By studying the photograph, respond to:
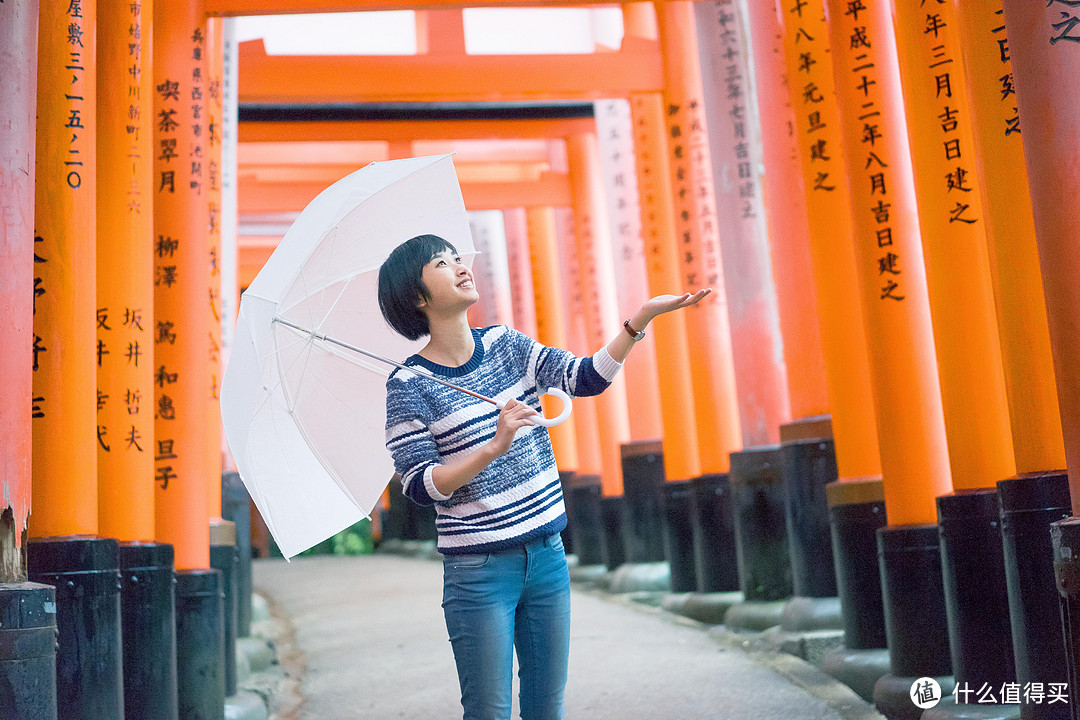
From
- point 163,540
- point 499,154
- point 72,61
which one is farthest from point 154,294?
point 499,154

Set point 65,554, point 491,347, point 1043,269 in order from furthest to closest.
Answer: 1. point 65,554
2. point 1043,269
3. point 491,347

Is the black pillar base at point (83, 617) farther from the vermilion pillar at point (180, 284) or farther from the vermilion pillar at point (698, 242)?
the vermilion pillar at point (698, 242)

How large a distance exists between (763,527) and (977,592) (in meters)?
2.58

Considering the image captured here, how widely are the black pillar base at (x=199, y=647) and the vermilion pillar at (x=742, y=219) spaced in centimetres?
331

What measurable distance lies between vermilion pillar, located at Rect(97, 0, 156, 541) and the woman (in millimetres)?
1887

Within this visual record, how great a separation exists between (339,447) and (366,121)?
266 inches

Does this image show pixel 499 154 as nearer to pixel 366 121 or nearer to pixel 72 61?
pixel 366 121

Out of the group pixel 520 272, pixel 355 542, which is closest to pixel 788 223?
pixel 520 272

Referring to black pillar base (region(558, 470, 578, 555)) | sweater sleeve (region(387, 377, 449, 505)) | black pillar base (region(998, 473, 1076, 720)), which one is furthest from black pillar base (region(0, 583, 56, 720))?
black pillar base (region(558, 470, 578, 555))

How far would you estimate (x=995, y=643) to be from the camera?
367 cm

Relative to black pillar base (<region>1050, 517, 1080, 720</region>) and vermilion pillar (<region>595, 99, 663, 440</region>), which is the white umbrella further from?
vermilion pillar (<region>595, 99, 663, 440</region>)

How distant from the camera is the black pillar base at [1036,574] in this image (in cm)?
323

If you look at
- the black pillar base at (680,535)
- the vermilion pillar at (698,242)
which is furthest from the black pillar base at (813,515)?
the black pillar base at (680,535)

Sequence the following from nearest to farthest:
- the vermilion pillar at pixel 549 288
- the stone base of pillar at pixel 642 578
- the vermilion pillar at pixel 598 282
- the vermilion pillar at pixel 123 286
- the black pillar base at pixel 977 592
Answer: the black pillar base at pixel 977 592
the vermilion pillar at pixel 123 286
the stone base of pillar at pixel 642 578
the vermilion pillar at pixel 598 282
the vermilion pillar at pixel 549 288
